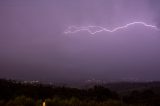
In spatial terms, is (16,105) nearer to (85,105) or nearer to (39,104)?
(39,104)

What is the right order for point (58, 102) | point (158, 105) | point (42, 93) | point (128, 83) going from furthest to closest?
point (128, 83), point (42, 93), point (158, 105), point (58, 102)

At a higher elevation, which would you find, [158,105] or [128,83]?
[128,83]

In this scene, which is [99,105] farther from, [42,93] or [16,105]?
[42,93]

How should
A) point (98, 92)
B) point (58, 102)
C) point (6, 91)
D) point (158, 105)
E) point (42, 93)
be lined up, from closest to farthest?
point (58, 102) → point (158, 105) → point (6, 91) → point (42, 93) → point (98, 92)

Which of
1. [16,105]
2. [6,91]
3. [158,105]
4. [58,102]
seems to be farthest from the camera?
[6,91]

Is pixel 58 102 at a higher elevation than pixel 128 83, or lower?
lower

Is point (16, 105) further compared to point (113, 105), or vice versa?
point (113, 105)

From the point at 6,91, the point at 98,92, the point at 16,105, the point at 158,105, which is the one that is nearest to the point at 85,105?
the point at 16,105

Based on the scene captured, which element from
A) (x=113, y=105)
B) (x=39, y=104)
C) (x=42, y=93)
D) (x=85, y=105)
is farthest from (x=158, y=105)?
(x=42, y=93)

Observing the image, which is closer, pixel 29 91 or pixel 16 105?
pixel 16 105
